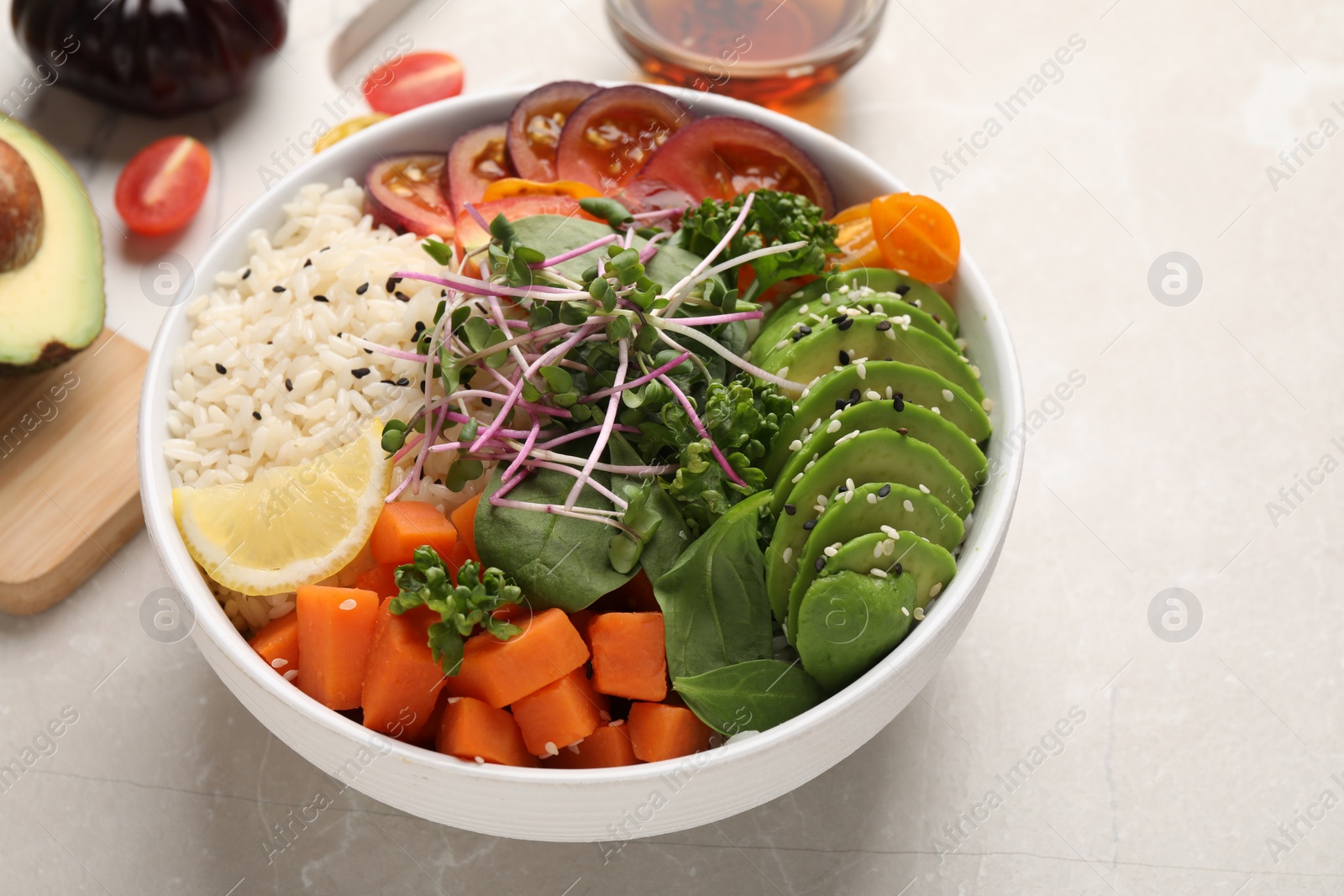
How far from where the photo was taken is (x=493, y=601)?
6.47ft

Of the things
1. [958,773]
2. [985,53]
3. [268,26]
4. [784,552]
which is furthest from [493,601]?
[985,53]

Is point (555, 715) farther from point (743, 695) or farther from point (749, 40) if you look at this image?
point (749, 40)

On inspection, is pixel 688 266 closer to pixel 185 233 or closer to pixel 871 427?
pixel 871 427

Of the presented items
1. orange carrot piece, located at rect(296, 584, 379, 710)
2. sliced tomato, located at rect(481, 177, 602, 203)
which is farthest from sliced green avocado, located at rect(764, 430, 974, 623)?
sliced tomato, located at rect(481, 177, 602, 203)

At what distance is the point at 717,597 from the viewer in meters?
2.08

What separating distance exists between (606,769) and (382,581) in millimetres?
559

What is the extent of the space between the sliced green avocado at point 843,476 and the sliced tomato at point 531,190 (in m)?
0.87

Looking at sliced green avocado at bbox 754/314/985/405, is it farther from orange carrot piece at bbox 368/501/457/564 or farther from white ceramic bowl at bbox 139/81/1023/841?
orange carrot piece at bbox 368/501/457/564

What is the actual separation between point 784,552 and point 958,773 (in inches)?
32.0

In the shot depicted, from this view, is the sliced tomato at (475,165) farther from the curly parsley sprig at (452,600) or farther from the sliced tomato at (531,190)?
the curly parsley sprig at (452,600)

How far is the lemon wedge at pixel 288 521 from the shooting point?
6.90 ft

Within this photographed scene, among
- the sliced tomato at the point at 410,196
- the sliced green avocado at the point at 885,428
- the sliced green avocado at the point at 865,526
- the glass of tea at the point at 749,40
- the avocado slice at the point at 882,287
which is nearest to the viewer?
the sliced green avocado at the point at 865,526

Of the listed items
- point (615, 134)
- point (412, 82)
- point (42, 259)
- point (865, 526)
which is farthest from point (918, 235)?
point (42, 259)

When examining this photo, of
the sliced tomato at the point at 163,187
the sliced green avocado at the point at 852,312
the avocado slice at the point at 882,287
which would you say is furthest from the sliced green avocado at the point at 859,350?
the sliced tomato at the point at 163,187
